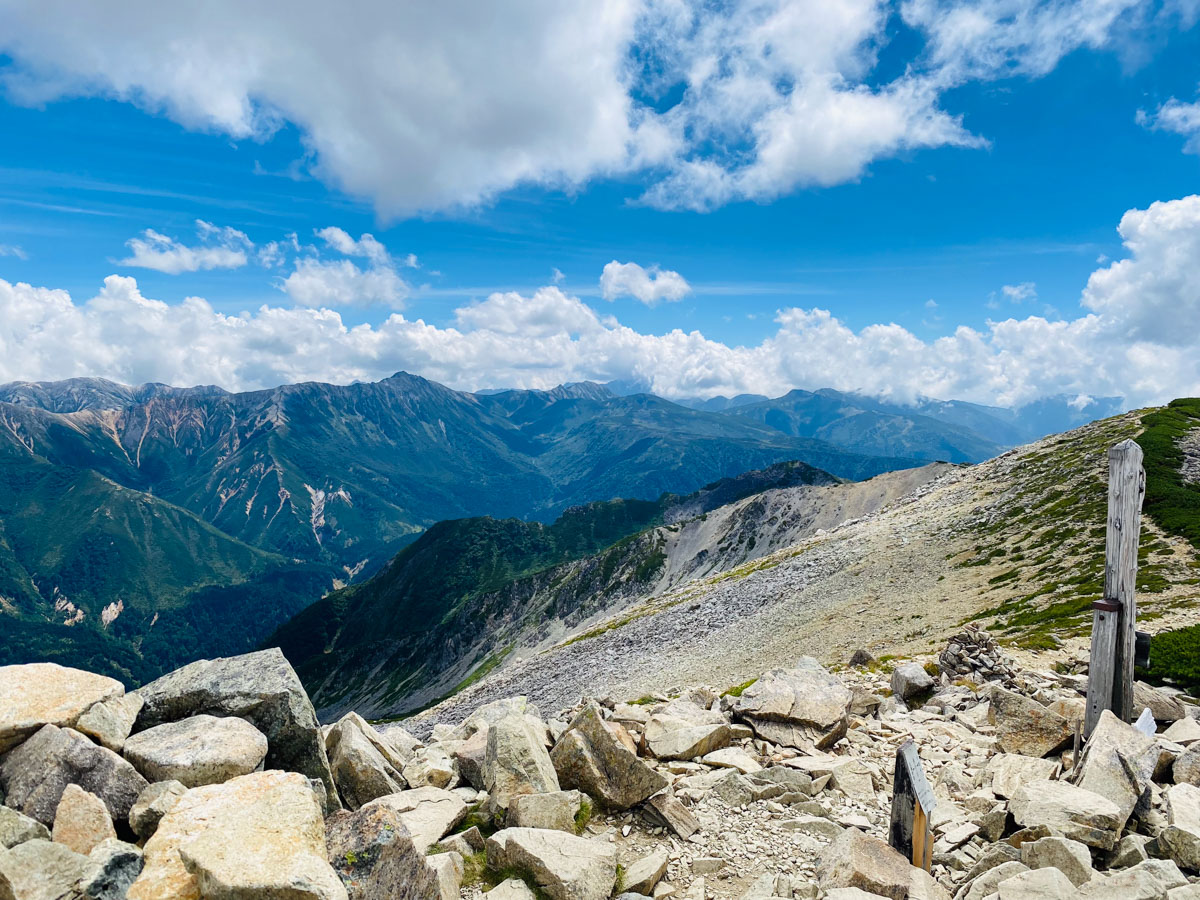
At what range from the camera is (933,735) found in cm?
1602

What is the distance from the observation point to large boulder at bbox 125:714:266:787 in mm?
9938

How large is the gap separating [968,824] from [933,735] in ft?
19.2

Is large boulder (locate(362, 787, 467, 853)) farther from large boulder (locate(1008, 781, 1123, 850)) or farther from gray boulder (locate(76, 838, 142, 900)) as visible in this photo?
large boulder (locate(1008, 781, 1123, 850))

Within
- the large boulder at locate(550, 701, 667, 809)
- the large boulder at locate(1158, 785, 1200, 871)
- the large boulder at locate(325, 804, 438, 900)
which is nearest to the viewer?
the large boulder at locate(1158, 785, 1200, 871)

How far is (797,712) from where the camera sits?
16422 mm

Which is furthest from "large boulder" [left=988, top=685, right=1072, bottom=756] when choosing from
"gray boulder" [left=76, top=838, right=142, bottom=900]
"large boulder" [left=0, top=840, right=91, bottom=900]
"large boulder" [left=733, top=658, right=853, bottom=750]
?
"large boulder" [left=0, top=840, right=91, bottom=900]

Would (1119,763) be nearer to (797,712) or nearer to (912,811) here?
(912,811)

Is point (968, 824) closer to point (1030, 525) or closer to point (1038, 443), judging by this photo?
point (1030, 525)

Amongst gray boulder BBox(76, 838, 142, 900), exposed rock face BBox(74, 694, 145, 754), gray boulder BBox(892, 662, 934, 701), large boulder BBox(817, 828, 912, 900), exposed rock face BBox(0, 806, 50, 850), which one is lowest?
gray boulder BBox(892, 662, 934, 701)

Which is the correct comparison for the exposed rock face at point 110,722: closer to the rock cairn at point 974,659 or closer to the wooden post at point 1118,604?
the wooden post at point 1118,604

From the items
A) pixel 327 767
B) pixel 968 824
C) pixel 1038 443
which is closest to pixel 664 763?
pixel 968 824

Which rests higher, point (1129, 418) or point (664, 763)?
point (1129, 418)

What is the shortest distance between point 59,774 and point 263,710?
113 inches

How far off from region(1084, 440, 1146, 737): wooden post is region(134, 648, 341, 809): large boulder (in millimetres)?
16154
